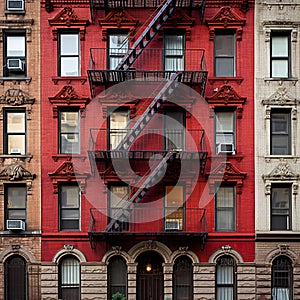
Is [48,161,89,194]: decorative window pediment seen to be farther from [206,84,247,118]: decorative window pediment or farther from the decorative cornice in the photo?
[206,84,247,118]: decorative window pediment

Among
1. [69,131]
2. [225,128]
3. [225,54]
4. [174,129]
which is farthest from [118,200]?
[225,54]

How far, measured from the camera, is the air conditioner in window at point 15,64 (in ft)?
72.5

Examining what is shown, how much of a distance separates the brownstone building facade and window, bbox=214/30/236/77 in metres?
7.41

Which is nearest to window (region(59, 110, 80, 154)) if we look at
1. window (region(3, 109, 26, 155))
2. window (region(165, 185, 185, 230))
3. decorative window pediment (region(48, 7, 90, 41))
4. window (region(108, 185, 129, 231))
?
window (region(3, 109, 26, 155))

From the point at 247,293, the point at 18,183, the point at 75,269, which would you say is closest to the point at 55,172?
the point at 18,183

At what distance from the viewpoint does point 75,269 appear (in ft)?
72.6

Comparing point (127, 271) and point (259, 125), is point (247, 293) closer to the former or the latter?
point (127, 271)

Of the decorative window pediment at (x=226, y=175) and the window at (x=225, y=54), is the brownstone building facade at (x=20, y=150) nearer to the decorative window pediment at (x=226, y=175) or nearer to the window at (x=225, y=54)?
the decorative window pediment at (x=226, y=175)

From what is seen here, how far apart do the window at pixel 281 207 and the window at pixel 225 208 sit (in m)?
1.63

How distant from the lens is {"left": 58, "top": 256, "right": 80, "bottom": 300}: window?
22.0 meters

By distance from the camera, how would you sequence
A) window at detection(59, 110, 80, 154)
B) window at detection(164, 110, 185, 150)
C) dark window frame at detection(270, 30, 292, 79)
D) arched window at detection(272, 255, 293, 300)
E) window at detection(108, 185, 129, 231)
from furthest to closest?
dark window frame at detection(270, 30, 292, 79) < window at detection(59, 110, 80, 154) < window at detection(164, 110, 185, 150) < arched window at detection(272, 255, 293, 300) < window at detection(108, 185, 129, 231)

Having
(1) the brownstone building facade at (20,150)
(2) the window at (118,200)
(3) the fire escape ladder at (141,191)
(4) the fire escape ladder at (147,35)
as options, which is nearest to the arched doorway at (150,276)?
(2) the window at (118,200)

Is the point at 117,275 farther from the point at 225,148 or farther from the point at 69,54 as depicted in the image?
the point at 69,54

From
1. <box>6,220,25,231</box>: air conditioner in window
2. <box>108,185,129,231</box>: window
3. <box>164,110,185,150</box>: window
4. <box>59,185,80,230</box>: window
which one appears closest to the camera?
<box>6,220,25,231</box>: air conditioner in window
